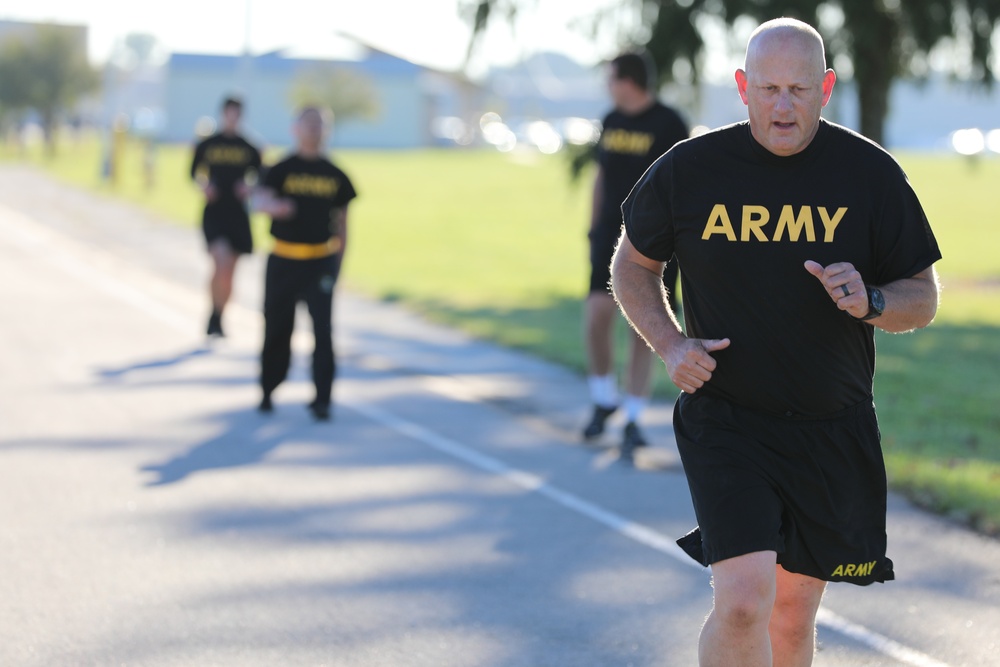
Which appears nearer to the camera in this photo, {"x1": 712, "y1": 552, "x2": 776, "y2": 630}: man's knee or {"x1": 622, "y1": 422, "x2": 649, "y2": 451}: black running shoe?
{"x1": 712, "y1": 552, "x2": 776, "y2": 630}: man's knee

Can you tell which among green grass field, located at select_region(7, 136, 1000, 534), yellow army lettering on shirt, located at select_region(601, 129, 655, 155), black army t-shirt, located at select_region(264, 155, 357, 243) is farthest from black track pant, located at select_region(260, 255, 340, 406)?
green grass field, located at select_region(7, 136, 1000, 534)

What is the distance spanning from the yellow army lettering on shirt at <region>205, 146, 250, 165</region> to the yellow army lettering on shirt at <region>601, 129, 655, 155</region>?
252 inches

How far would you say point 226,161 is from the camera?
582 inches

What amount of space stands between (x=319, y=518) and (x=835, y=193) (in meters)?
3.97

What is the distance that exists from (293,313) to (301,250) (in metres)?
0.44

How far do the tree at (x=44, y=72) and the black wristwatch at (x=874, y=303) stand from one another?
84935 millimetres

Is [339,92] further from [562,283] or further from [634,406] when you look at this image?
[634,406]

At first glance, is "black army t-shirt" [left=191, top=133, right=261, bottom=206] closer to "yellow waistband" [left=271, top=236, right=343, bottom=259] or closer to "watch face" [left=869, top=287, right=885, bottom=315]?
"yellow waistband" [left=271, top=236, right=343, bottom=259]

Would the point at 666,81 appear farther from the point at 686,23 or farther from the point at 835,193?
the point at 835,193

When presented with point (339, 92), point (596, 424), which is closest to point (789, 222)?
point (596, 424)

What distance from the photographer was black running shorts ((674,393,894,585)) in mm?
4258

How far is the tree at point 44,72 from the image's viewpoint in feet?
278

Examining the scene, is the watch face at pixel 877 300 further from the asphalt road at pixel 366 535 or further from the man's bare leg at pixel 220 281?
the man's bare leg at pixel 220 281

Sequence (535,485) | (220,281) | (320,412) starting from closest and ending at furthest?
(535,485) → (320,412) → (220,281)
